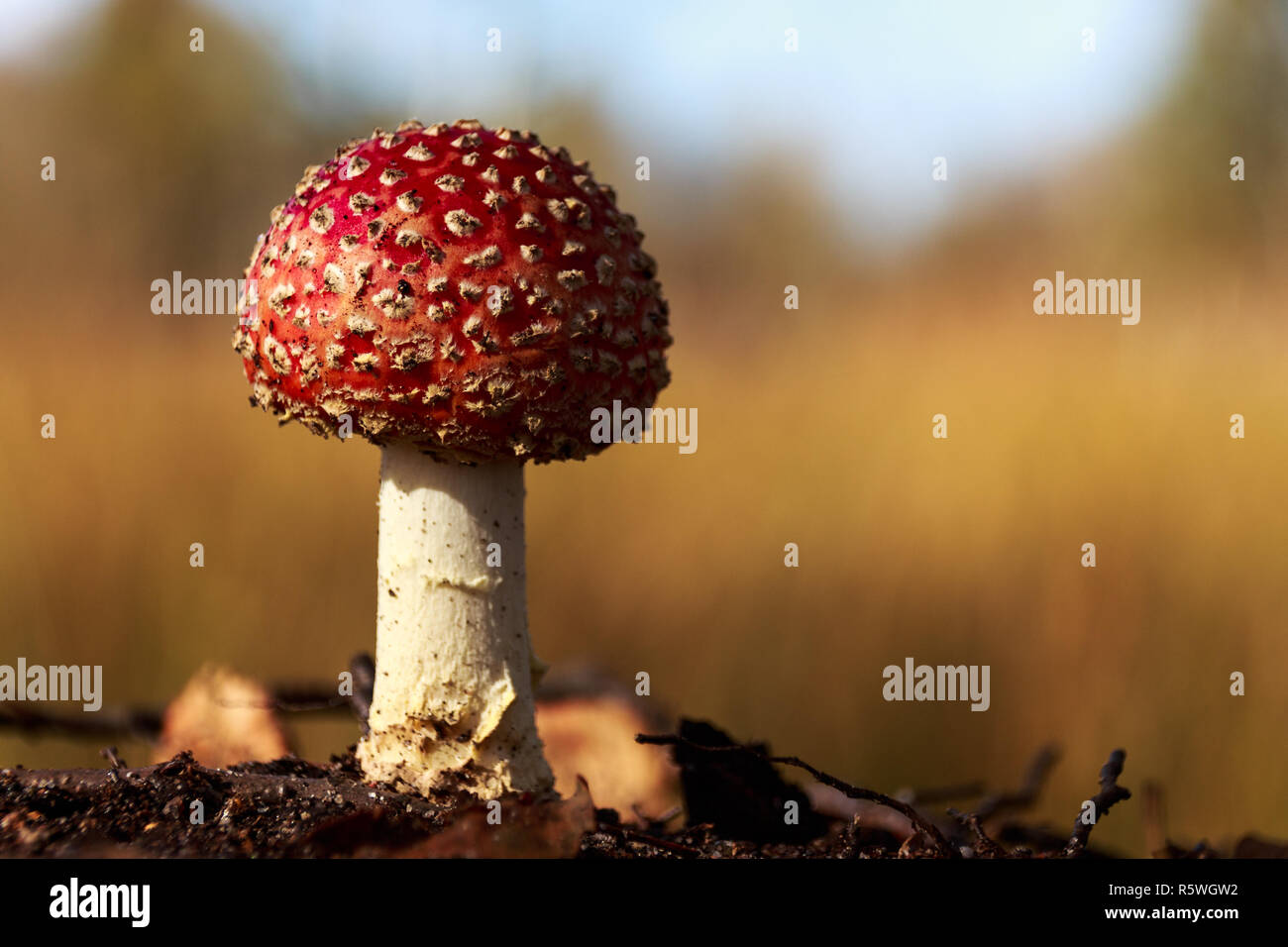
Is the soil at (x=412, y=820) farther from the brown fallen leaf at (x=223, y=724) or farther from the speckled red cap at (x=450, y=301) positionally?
the speckled red cap at (x=450, y=301)

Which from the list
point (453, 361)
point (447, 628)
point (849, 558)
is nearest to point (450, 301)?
point (453, 361)

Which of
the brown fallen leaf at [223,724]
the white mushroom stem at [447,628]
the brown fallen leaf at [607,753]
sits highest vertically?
the white mushroom stem at [447,628]

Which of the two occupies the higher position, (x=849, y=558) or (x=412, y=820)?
(x=849, y=558)

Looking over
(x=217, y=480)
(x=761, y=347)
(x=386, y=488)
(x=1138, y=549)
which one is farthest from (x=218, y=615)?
(x=1138, y=549)

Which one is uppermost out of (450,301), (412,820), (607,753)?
(450,301)

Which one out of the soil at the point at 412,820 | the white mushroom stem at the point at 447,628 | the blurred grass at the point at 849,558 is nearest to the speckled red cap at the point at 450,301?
the white mushroom stem at the point at 447,628

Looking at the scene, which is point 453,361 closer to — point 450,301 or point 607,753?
point 450,301
